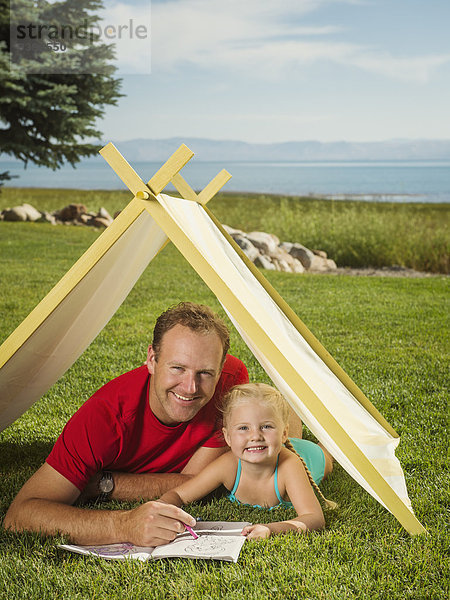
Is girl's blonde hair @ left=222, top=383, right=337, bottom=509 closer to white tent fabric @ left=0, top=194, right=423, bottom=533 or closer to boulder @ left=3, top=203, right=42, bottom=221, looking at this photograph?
white tent fabric @ left=0, top=194, right=423, bottom=533

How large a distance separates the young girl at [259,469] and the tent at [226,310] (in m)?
0.17

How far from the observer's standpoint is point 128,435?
11.3 ft

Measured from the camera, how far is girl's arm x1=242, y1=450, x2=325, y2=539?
3.14 meters

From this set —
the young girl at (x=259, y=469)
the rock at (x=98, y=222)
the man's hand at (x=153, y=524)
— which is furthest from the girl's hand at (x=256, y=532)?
the rock at (x=98, y=222)

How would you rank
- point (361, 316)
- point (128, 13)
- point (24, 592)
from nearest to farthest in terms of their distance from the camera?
point (24, 592) < point (361, 316) < point (128, 13)

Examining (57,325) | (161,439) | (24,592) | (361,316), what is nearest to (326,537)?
(161,439)

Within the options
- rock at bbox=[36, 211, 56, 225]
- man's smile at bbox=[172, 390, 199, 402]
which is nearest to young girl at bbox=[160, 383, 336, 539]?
man's smile at bbox=[172, 390, 199, 402]

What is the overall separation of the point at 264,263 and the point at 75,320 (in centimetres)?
1011

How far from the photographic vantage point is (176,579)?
282cm

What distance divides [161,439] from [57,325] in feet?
2.73

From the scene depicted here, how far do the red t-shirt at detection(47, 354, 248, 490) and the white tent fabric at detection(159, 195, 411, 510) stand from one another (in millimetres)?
486

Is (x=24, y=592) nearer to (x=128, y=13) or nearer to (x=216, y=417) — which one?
(x=216, y=417)

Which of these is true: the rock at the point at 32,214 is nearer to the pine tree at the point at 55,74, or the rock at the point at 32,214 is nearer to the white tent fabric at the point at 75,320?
the pine tree at the point at 55,74

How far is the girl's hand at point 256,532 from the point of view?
10.1 feet
